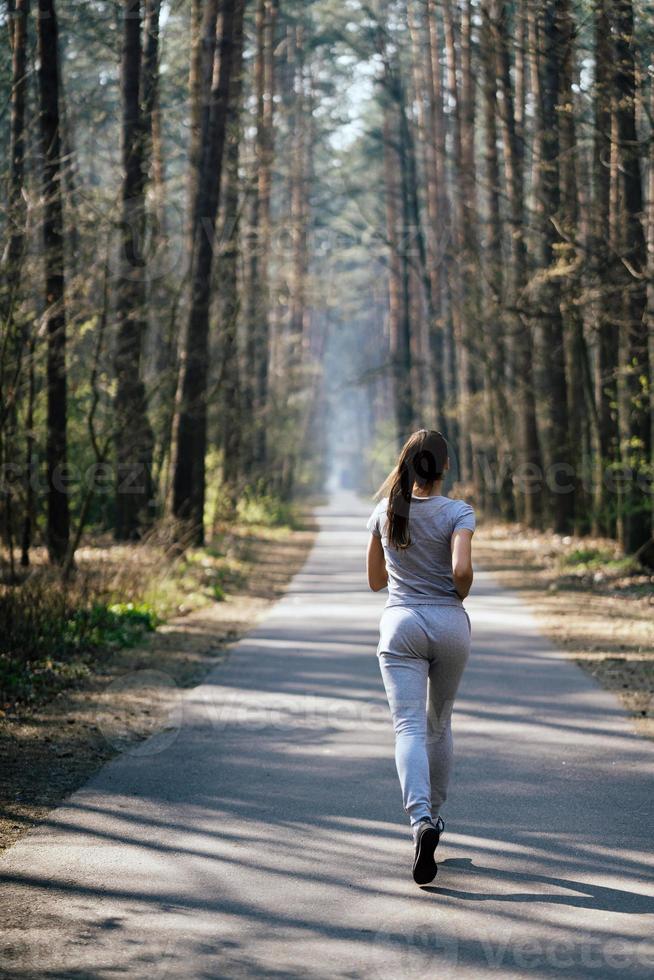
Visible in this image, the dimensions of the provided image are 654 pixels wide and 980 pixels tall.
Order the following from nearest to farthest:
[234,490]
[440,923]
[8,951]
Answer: [8,951] < [440,923] < [234,490]

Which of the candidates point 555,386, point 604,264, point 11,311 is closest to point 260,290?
point 555,386

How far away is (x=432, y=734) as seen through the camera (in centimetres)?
606

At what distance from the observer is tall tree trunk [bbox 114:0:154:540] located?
56.7 ft

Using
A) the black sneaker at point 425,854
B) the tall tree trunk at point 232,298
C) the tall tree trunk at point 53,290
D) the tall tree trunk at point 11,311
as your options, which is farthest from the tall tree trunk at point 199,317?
the black sneaker at point 425,854

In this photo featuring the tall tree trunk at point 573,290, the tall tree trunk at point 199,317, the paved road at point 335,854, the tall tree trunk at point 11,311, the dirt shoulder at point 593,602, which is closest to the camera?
the paved road at point 335,854

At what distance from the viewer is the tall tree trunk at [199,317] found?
22328 millimetres

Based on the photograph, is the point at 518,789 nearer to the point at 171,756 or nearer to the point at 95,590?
the point at 171,756

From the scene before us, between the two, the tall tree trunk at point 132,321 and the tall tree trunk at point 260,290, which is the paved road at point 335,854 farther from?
the tall tree trunk at point 260,290

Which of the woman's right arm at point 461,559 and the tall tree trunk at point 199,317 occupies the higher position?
the tall tree trunk at point 199,317

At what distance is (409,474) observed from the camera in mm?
5969

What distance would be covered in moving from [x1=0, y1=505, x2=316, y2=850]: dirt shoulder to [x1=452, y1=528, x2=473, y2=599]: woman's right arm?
235 cm

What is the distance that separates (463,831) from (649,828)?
86cm

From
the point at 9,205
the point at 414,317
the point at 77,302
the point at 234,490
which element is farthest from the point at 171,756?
the point at 414,317

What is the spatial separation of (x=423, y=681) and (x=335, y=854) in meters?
0.86
